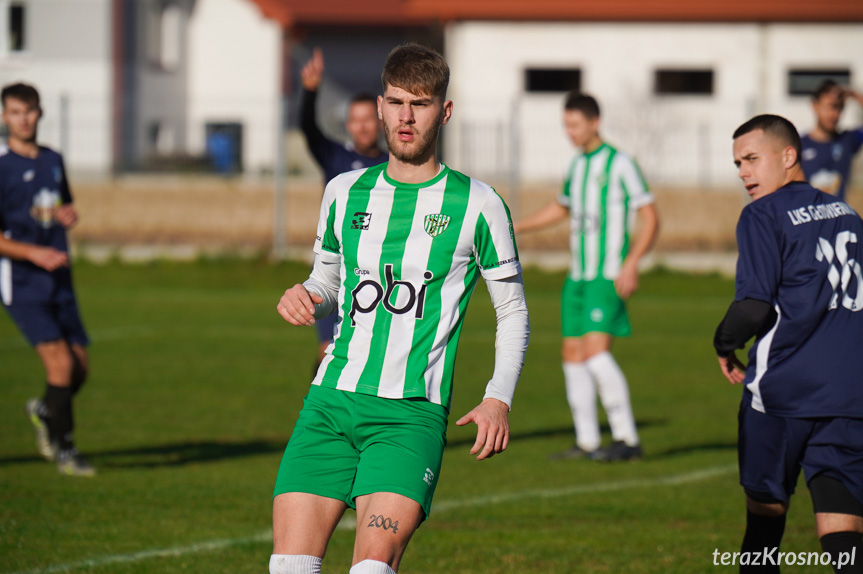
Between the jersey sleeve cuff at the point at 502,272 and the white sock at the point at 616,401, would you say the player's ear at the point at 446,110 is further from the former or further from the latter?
the white sock at the point at 616,401

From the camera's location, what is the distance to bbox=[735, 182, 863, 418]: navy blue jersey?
14.6 ft

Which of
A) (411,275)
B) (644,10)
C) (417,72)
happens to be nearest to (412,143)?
(417,72)

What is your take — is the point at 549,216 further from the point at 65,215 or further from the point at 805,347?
the point at 805,347

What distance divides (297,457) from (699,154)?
63.3ft

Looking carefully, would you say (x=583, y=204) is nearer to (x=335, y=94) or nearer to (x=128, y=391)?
(x=128, y=391)

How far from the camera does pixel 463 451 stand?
8766mm

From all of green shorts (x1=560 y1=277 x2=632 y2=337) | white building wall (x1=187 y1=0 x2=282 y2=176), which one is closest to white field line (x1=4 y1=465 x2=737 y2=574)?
green shorts (x1=560 y1=277 x2=632 y2=337)

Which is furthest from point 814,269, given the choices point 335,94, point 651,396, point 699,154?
point 335,94

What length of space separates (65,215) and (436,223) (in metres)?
4.56

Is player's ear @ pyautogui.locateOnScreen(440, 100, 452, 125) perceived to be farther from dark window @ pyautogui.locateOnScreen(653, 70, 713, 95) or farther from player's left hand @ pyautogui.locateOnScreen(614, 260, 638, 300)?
dark window @ pyautogui.locateOnScreen(653, 70, 713, 95)

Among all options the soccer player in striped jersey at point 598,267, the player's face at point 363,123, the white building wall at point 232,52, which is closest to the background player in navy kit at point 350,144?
the player's face at point 363,123

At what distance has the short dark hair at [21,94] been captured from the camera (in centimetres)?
741

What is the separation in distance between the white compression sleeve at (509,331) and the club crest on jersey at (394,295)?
0.81ft

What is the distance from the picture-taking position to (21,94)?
741 cm
